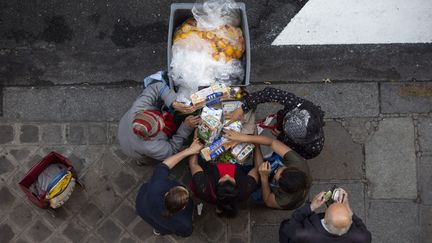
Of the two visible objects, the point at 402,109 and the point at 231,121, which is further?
the point at 402,109

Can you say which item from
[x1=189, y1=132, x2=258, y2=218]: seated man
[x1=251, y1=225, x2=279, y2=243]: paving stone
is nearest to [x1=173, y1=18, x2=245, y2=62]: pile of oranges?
[x1=189, y1=132, x2=258, y2=218]: seated man

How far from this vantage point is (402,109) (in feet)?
19.4

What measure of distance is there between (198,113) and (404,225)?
2872mm

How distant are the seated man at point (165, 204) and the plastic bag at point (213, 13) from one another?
4.52 feet

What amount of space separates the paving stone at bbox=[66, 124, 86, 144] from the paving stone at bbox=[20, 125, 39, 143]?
0.38 meters

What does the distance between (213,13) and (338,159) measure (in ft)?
7.74

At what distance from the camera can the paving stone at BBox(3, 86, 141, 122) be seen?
5.88 m

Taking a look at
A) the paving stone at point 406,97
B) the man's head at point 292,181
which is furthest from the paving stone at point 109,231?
the paving stone at point 406,97

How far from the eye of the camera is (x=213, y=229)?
18.4ft

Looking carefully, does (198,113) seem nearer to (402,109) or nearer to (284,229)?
(284,229)

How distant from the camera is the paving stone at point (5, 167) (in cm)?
570

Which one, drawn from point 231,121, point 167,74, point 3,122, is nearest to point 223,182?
point 231,121

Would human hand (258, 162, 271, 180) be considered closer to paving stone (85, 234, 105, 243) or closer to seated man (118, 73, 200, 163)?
seated man (118, 73, 200, 163)

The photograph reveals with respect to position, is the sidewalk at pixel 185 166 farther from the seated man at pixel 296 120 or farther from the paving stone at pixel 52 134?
the seated man at pixel 296 120
